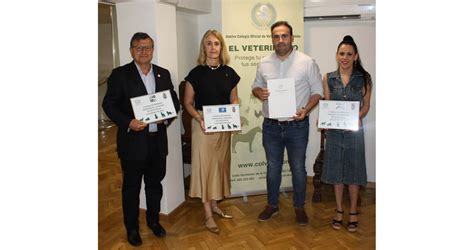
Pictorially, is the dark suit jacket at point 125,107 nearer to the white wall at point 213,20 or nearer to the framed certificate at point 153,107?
the framed certificate at point 153,107

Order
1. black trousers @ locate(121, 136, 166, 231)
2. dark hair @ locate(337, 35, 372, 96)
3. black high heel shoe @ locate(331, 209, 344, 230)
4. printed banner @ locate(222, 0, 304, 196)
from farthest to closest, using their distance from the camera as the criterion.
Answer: printed banner @ locate(222, 0, 304, 196)
black high heel shoe @ locate(331, 209, 344, 230)
dark hair @ locate(337, 35, 372, 96)
black trousers @ locate(121, 136, 166, 231)

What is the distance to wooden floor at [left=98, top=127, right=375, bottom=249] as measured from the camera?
10.4 ft

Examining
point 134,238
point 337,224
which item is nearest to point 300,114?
point 337,224

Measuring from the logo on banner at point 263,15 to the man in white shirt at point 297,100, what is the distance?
71cm

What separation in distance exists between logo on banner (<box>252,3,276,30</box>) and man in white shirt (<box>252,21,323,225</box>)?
71 cm

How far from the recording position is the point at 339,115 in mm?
3182

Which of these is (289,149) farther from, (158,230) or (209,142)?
(158,230)

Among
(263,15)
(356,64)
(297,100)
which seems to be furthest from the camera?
(263,15)

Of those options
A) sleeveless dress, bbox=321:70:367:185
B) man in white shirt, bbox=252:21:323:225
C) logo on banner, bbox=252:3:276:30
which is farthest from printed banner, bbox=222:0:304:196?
sleeveless dress, bbox=321:70:367:185

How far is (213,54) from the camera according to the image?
334 centimetres

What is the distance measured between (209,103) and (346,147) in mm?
1229

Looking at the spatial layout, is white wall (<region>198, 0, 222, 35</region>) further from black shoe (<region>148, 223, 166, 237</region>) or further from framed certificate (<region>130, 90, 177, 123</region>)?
black shoe (<region>148, 223, 166, 237</region>)
